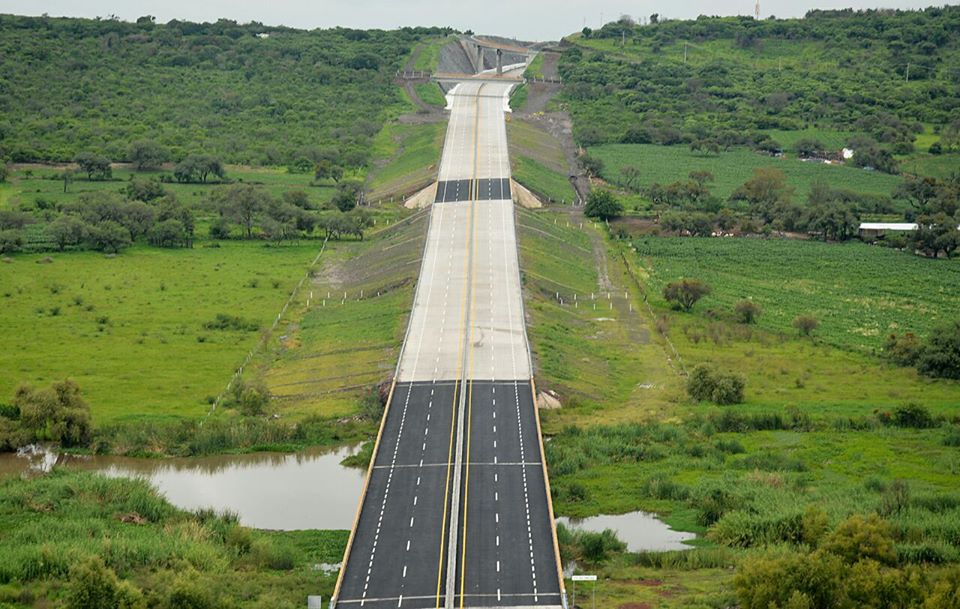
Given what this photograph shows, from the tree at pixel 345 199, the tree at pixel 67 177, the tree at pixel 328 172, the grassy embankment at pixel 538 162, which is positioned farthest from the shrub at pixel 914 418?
the tree at pixel 67 177

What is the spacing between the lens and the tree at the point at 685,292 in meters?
117

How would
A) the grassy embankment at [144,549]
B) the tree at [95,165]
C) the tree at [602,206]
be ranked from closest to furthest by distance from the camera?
the grassy embankment at [144,549], the tree at [602,206], the tree at [95,165]

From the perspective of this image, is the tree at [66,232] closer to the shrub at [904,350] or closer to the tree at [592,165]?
the tree at [592,165]

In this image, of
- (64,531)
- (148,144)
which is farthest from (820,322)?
(148,144)

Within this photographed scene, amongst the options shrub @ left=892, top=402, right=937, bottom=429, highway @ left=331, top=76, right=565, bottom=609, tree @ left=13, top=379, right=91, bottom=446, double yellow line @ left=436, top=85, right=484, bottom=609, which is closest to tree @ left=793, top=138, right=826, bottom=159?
double yellow line @ left=436, top=85, right=484, bottom=609

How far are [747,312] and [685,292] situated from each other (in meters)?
5.42

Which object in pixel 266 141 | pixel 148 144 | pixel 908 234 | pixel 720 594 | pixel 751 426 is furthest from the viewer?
pixel 266 141

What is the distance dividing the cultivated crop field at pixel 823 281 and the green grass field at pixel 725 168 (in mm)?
23986

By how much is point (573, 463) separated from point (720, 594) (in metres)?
20.1

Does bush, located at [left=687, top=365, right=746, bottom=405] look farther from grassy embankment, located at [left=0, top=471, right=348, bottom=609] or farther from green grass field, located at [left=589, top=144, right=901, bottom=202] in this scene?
green grass field, located at [left=589, top=144, right=901, bottom=202]

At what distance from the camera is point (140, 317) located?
113938 millimetres

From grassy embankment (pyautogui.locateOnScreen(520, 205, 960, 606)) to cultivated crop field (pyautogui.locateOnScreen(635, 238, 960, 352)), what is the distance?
631 mm

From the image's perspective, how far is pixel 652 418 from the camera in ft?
302

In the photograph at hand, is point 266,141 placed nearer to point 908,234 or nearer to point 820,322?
point 908,234
